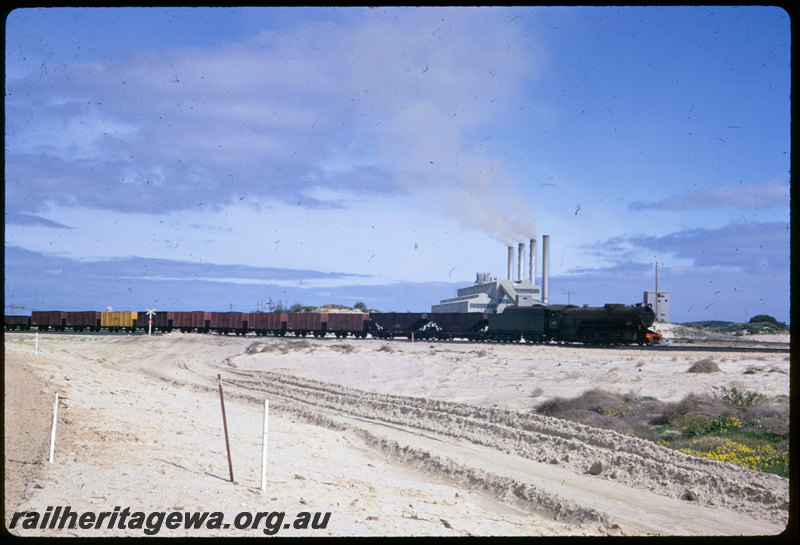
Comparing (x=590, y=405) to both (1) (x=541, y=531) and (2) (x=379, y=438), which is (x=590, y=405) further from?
(1) (x=541, y=531)

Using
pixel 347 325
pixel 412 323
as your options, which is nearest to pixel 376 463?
pixel 412 323

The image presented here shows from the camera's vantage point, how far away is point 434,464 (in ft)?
43.9

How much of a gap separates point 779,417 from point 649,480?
20.5 ft

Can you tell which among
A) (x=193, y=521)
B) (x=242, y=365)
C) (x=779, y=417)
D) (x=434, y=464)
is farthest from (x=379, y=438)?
(x=242, y=365)

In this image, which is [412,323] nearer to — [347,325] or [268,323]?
[347,325]

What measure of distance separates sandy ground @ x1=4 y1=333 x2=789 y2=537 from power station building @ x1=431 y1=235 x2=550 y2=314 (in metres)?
39.6

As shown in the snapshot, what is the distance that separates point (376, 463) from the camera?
13.8 m

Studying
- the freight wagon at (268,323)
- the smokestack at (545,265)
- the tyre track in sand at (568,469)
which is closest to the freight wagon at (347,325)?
the freight wagon at (268,323)

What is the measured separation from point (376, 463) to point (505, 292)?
180 feet

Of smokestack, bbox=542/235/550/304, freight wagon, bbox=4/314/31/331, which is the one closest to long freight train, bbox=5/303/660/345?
freight wagon, bbox=4/314/31/331

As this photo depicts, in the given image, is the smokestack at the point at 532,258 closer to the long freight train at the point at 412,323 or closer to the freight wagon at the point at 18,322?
the long freight train at the point at 412,323

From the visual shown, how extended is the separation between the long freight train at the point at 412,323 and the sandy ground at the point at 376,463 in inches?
750

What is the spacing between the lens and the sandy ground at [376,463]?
8336 mm

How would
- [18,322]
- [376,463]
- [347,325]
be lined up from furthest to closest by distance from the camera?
Result: 1. [18,322]
2. [347,325]
3. [376,463]
